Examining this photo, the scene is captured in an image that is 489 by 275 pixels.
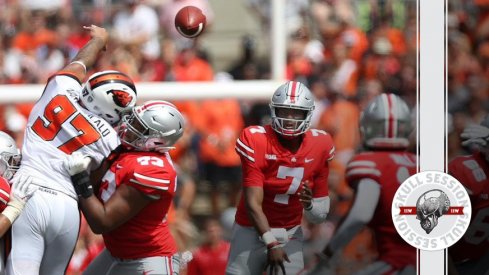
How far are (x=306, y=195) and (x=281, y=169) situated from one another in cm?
16

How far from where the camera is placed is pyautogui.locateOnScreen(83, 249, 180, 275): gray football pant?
173 inches

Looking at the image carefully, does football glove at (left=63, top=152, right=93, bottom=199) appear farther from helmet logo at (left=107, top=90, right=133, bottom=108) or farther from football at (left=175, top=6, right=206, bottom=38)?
football at (left=175, top=6, right=206, bottom=38)

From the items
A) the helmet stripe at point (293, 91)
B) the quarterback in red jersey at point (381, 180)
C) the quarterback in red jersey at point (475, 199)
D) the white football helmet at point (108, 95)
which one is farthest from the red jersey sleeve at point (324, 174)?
the white football helmet at point (108, 95)

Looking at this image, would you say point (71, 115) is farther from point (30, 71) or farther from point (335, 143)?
point (30, 71)

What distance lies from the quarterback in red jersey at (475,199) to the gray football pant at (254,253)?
24.5 inches

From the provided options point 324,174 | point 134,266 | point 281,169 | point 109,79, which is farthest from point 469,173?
point 109,79

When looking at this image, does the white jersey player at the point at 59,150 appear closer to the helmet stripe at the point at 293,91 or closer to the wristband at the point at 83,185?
the wristband at the point at 83,185

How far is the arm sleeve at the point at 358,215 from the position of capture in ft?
15.1

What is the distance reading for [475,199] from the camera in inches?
180

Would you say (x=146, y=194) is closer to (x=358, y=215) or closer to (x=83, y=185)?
(x=83, y=185)

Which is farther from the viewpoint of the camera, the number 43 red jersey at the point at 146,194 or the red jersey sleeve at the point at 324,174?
the red jersey sleeve at the point at 324,174

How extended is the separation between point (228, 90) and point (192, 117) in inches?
9.9

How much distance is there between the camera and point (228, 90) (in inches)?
208

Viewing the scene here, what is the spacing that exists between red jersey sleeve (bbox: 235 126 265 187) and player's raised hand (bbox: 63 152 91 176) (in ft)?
2.10
